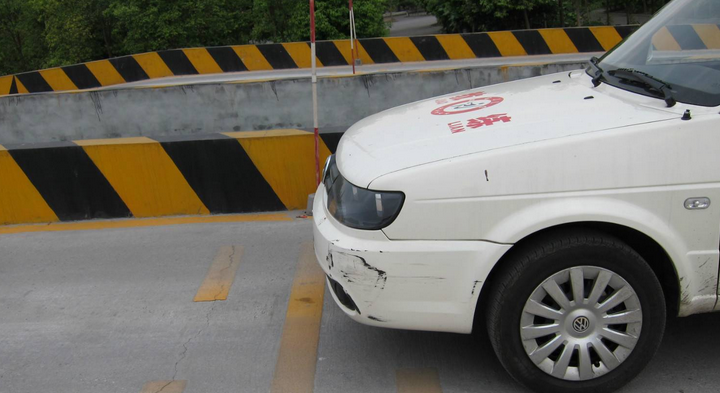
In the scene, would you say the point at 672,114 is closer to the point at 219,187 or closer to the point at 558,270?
the point at 558,270

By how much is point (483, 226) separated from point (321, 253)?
0.87 m

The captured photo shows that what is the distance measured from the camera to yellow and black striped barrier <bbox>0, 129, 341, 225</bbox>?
20.1ft

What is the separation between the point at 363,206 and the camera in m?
3.23

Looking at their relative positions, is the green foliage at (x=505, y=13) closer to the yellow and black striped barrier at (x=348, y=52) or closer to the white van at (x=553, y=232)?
the yellow and black striped barrier at (x=348, y=52)

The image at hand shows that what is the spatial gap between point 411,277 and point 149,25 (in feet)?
72.5

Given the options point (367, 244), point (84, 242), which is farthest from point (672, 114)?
point (84, 242)

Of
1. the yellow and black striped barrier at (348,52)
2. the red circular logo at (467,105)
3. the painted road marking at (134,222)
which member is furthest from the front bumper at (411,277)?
the yellow and black striped barrier at (348,52)

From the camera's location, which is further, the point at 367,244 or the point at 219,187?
the point at 219,187

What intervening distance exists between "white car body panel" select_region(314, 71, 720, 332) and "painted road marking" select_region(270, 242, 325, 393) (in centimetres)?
68

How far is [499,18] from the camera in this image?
24.2 meters

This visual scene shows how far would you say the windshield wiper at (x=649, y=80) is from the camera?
3215 mm

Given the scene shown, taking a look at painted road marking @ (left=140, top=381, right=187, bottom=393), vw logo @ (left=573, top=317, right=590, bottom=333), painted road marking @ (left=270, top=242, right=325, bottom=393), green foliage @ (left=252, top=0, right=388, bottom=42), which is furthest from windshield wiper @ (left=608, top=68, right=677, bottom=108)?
green foliage @ (left=252, top=0, right=388, bottom=42)

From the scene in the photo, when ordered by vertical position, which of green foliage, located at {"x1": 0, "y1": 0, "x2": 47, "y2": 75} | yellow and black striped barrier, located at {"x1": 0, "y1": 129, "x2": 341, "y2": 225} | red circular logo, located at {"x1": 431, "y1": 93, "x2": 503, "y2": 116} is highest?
red circular logo, located at {"x1": 431, "y1": 93, "x2": 503, "y2": 116}

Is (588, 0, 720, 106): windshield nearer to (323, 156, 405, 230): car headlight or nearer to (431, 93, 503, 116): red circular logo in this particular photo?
(431, 93, 503, 116): red circular logo
